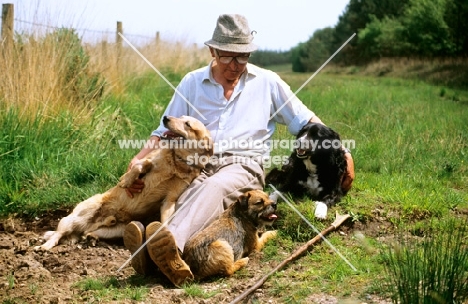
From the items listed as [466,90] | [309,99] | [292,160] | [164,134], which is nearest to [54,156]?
[164,134]

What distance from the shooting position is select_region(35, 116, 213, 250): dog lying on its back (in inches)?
208

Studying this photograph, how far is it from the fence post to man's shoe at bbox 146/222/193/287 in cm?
501

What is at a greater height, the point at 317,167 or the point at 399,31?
the point at 399,31

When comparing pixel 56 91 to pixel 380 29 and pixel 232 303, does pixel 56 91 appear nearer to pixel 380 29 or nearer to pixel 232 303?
pixel 232 303

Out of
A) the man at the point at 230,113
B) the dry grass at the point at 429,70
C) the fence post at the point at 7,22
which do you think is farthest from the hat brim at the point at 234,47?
the dry grass at the point at 429,70

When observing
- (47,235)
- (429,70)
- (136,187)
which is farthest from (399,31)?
(47,235)

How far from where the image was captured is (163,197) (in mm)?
5367

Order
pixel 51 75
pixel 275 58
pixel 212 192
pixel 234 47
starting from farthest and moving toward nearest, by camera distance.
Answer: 1. pixel 275 58
2. pixel 51 75
3. pixel 234 47
4. pixel 212 192

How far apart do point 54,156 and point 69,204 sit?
1.02m

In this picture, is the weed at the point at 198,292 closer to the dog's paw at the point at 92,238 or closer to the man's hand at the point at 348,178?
the dog's paw at the point at 92,238

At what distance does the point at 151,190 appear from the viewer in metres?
5.37

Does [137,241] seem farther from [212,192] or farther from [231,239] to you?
[212,192]

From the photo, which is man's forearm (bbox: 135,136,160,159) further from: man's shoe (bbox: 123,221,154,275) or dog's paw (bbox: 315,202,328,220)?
dog's paw (bbox: 315,202,328,220)

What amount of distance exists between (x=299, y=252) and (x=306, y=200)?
43.8 inches
